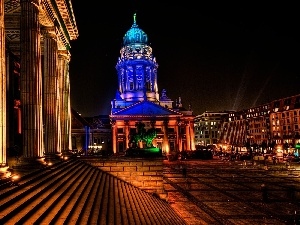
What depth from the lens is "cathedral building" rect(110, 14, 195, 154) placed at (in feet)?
285

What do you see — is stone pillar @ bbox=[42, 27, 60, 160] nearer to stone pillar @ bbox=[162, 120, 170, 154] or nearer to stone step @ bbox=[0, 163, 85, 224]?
stone step @ bbox=[0, 163, 85, 224]

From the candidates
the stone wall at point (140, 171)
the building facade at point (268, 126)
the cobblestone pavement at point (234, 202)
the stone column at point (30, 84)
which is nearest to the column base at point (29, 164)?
the stone column at point (30, 84)

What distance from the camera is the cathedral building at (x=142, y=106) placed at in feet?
285

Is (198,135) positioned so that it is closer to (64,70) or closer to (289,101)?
(289,101)

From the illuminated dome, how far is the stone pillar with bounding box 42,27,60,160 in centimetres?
7997

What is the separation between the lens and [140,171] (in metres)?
22.3

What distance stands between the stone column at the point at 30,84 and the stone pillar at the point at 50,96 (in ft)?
15.1

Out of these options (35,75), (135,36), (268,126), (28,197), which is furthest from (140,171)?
(268,126)

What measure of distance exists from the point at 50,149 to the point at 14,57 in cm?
1436

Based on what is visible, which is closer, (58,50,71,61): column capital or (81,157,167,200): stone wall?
(81,157,167,200): stone wall

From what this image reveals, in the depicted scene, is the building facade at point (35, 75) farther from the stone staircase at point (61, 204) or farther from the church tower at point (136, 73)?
the church tower at point (136, 73)

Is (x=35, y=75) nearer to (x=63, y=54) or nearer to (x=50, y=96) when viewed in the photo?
(x=50, y=96)

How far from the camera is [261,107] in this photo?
11438cm

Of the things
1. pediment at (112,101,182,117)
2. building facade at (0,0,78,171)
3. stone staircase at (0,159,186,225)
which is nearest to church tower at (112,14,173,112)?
pediment at (112,101,182,117)
